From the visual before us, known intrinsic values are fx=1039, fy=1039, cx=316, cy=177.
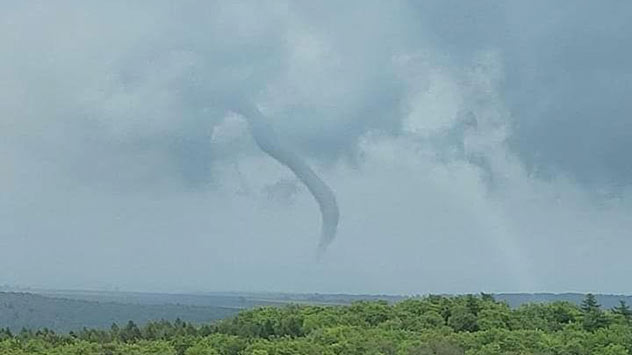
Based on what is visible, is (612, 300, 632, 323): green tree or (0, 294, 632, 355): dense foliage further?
(612, 300, 632, 323): green tree

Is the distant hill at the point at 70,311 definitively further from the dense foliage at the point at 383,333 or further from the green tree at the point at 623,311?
the green tree at the point at 623,311

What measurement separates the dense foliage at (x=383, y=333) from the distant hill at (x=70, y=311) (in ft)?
237

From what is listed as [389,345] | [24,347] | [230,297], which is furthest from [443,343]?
[230,297]

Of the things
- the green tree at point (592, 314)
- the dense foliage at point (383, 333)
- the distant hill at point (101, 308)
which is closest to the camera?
the dense foliage at point (383, 333)

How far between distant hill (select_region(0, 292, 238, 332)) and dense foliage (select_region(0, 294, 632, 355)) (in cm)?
7221

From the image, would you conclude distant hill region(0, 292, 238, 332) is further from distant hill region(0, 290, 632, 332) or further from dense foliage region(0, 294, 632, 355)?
dense foliage region(0, 294, 632, 355)

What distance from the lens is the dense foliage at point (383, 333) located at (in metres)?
54.0

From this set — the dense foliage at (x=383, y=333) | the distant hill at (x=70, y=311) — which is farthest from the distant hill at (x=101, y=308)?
the dense foliage at (x=383, y=333)

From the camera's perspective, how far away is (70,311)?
553ft

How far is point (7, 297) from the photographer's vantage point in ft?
612

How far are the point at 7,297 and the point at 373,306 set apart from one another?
128 meters

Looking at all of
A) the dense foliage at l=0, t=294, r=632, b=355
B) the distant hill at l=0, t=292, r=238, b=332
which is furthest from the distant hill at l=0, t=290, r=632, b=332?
the dense foliage at l=0, t=294, r=632, b=355

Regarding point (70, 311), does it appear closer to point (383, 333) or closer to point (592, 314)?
point (592, 314)

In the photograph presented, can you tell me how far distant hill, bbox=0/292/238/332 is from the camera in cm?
15325
